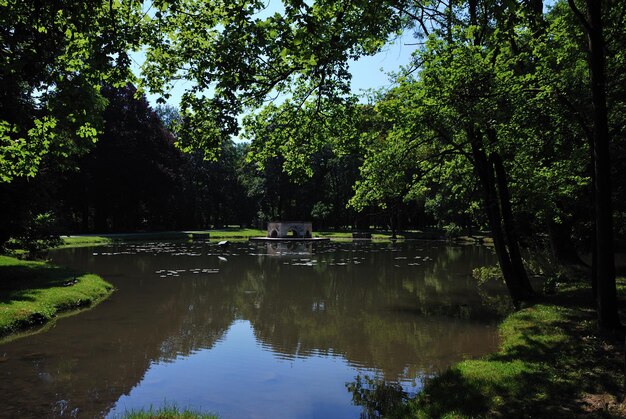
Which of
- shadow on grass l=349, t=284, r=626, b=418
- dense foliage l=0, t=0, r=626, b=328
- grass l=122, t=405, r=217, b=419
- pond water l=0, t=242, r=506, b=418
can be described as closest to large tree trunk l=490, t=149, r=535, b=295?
dense foliage l=0, t=0, r=626, b=328

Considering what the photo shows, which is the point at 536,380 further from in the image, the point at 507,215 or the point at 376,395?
the point at 507,215

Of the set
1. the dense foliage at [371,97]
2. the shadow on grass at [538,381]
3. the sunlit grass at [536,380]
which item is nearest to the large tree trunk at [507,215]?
the dense foliage at [371,97]

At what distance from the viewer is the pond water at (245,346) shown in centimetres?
827

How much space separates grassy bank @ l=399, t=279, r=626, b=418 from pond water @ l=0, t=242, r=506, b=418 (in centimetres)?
116

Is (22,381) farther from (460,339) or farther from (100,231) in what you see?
(100,231)

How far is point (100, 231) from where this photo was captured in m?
60.3

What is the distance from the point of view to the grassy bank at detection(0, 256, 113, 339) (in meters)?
12.8

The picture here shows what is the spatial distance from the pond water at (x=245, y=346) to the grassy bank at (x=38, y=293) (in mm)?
684

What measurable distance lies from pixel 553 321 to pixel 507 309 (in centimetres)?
391

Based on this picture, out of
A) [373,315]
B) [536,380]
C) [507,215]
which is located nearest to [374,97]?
[507,215]

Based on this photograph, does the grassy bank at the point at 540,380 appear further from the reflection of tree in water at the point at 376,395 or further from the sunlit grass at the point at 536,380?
the reflection of tree in water at the point at 376,395

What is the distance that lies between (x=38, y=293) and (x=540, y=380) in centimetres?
1519

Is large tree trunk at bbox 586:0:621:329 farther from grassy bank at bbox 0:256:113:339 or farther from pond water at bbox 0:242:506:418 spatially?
grassy bank at bbox 0:256:113:339

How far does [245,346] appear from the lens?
11.8 m
